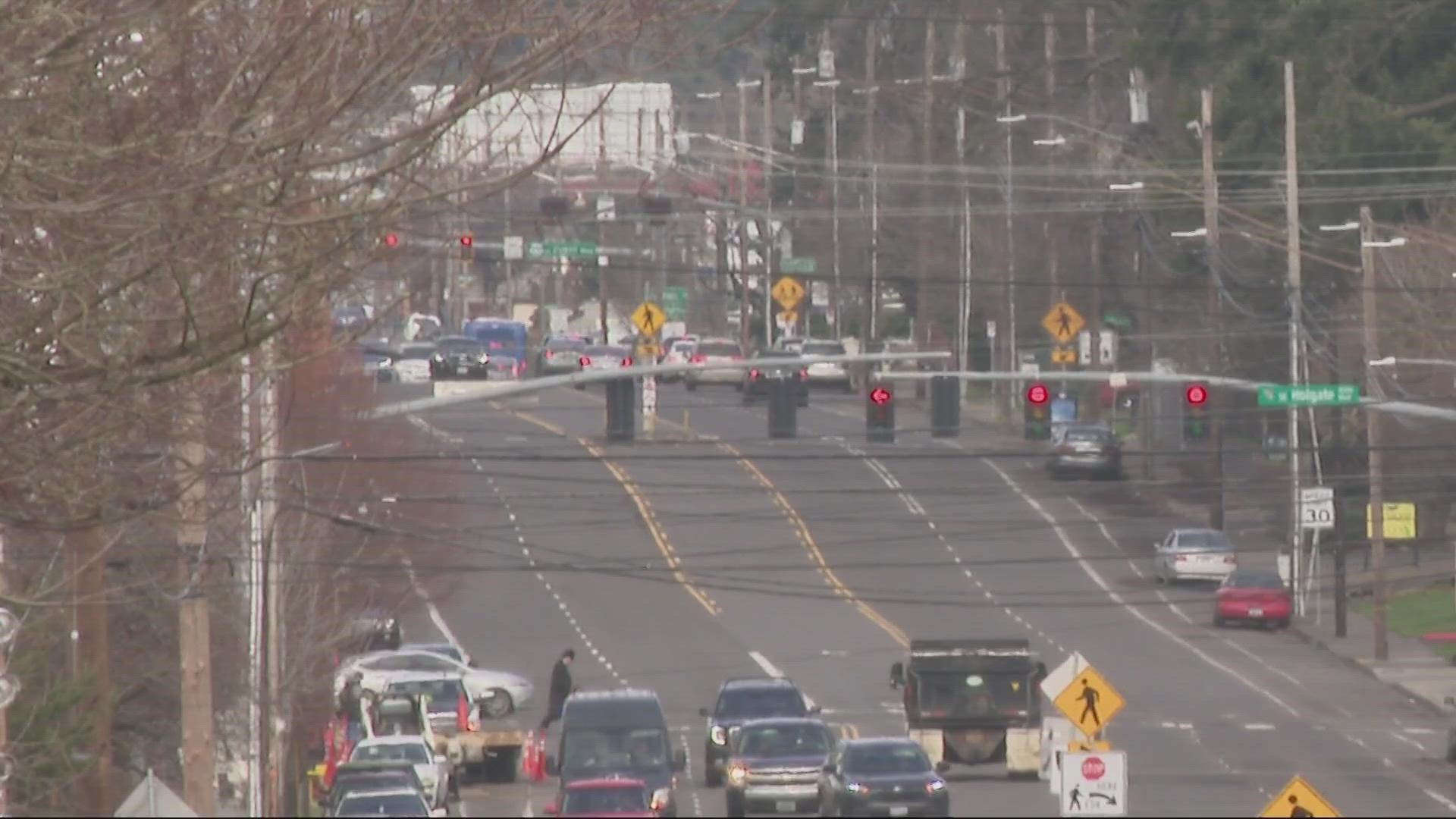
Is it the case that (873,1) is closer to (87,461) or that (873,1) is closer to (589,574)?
(589,574)

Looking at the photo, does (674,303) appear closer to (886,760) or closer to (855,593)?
(855,593)

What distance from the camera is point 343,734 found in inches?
1439

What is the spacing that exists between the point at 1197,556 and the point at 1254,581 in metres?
2.53

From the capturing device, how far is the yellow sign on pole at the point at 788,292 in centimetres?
7562

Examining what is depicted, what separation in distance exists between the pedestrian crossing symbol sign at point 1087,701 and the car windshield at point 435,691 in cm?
1334

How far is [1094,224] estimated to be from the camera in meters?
72.1

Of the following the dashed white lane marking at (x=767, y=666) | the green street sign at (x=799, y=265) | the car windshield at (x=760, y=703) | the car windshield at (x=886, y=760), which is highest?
the green street sign at (x=799, y=265)

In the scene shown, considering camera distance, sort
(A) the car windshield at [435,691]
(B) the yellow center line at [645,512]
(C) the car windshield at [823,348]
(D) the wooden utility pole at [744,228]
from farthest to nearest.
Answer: (D) the wooden utility pole at [744,228] < (C) the car windshield at [823,348] < (B) the yellow center line at [645,512] < (A) the car windshield at [435,691]

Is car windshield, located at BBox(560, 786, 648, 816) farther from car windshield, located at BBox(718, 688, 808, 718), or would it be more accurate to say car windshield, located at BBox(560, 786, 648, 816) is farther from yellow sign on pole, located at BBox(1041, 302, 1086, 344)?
yellow sign on pole, located at BBox(1041, 302, 1086, 344)

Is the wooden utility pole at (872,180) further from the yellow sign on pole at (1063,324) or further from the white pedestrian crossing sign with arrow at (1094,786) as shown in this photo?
the white pedestrian crossing sign with arrow at (1094,786)

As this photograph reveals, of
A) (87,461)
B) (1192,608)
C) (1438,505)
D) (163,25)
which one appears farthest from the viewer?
(1438,505)

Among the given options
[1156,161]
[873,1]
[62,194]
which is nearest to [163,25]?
[62,194]

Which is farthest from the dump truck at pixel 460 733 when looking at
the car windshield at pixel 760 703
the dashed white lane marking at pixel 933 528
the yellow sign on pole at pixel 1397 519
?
the yellow sign on pole at pixel 1397 519

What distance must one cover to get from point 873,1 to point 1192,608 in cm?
2933
